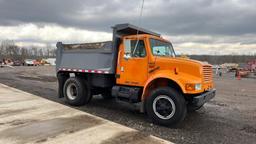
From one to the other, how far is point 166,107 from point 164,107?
0.16 feet

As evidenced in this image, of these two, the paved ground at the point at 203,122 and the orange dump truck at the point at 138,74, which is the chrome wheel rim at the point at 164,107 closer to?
the orange dump truck at the point at 138,74

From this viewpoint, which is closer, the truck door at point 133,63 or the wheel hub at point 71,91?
the truck door at point 133,63

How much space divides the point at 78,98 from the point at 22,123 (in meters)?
2.60

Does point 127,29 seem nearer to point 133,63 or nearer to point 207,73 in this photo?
point 133,63

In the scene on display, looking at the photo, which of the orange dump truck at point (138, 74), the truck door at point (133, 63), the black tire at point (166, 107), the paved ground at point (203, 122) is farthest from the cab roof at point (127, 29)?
the paved ground at point (203, 122)

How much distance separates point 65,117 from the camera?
6656mm

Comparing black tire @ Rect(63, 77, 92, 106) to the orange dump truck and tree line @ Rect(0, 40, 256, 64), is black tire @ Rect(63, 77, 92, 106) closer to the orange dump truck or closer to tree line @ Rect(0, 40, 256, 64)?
the orange dump truck

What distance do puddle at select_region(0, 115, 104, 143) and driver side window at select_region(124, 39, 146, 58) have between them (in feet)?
6.81

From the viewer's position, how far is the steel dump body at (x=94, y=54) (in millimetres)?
7555

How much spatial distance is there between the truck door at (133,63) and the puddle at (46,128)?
1525mm

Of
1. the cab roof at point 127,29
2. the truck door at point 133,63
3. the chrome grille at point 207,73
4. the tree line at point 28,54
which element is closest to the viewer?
the chrome grille at point 207,73

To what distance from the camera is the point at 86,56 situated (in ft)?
27.2

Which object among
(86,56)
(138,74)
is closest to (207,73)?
(138,74)

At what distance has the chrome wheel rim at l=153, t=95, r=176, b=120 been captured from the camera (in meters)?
6.14
